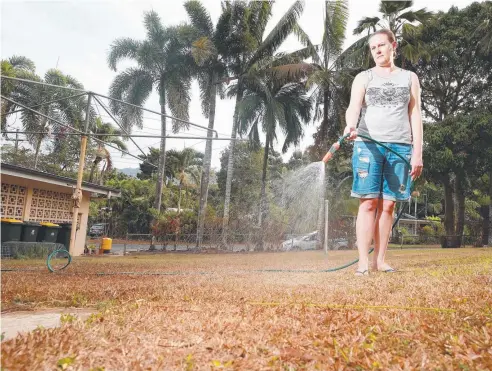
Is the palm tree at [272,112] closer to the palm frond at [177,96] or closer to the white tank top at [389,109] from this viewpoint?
the palm frond at [177,96]

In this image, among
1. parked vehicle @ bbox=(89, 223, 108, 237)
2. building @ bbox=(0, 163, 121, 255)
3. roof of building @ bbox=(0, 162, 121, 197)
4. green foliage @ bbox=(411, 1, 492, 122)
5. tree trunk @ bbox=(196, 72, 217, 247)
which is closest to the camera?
roof of building @ bbox=(0, 162, 121, 197)

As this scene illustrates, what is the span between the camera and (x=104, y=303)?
2453 mm

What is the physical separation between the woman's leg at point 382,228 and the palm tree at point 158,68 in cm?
1573

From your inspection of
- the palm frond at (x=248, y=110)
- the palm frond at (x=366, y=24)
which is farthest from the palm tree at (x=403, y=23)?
the palm frond at (x=248, y=110)

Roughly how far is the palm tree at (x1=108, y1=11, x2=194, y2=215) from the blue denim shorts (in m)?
15.9

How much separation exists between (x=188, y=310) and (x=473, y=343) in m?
1.34

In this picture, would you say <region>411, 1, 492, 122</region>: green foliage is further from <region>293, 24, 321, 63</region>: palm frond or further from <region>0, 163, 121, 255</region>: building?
<region>0, 163, 121, 255</region>: building

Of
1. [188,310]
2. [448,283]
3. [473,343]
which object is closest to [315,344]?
[473,343]

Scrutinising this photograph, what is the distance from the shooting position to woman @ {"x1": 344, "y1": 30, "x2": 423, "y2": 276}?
11.9ft

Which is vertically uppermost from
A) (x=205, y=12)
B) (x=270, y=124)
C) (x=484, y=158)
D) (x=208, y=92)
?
(x=205, y=12)

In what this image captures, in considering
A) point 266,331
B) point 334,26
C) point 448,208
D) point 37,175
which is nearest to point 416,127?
point 266,331

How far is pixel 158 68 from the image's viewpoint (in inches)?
778

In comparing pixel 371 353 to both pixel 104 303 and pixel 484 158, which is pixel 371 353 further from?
pixel 484 158

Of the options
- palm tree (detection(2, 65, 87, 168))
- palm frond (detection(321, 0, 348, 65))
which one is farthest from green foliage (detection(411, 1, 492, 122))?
palm tree (detection(2, 65, 87, 168))
